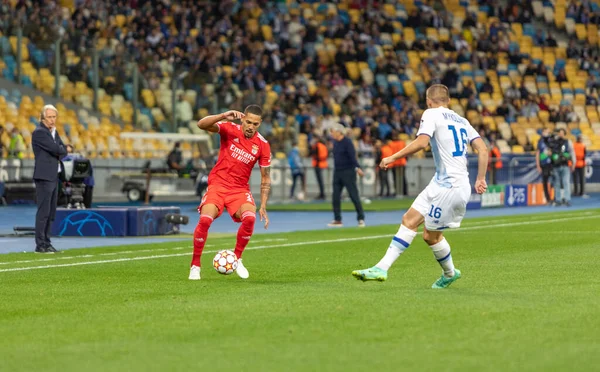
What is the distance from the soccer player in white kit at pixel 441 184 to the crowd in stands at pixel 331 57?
97.4ft

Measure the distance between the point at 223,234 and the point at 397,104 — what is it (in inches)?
1042

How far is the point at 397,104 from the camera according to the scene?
49375 millimetres

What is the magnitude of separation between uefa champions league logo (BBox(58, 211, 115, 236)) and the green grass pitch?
15.8ft

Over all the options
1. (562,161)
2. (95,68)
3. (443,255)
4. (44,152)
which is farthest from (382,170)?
(443,255)

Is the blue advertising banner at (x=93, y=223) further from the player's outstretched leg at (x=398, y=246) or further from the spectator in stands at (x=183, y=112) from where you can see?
the spectator in stands at (x=183, y=112)

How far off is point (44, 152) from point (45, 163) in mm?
182

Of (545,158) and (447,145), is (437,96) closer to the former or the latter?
(447,145)

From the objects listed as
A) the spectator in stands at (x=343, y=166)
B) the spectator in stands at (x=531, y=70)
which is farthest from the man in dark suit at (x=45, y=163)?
the spectator in stands at (x=531, y=70)

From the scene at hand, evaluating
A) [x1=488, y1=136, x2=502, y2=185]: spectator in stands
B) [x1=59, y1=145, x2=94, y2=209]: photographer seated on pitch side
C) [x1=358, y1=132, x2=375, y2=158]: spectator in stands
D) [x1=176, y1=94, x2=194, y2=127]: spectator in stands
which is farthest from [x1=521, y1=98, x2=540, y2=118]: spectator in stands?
[x1=59, y1=145, x2=94, y2=209]: photographer seated on pitch side

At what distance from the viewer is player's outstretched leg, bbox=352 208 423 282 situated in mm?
12141

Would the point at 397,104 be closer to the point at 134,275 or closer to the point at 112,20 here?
the point at 112,20

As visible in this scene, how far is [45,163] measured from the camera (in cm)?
1803

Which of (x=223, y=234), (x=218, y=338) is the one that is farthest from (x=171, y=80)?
(x=218, y=338)

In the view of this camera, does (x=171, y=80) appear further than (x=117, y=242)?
Yes
